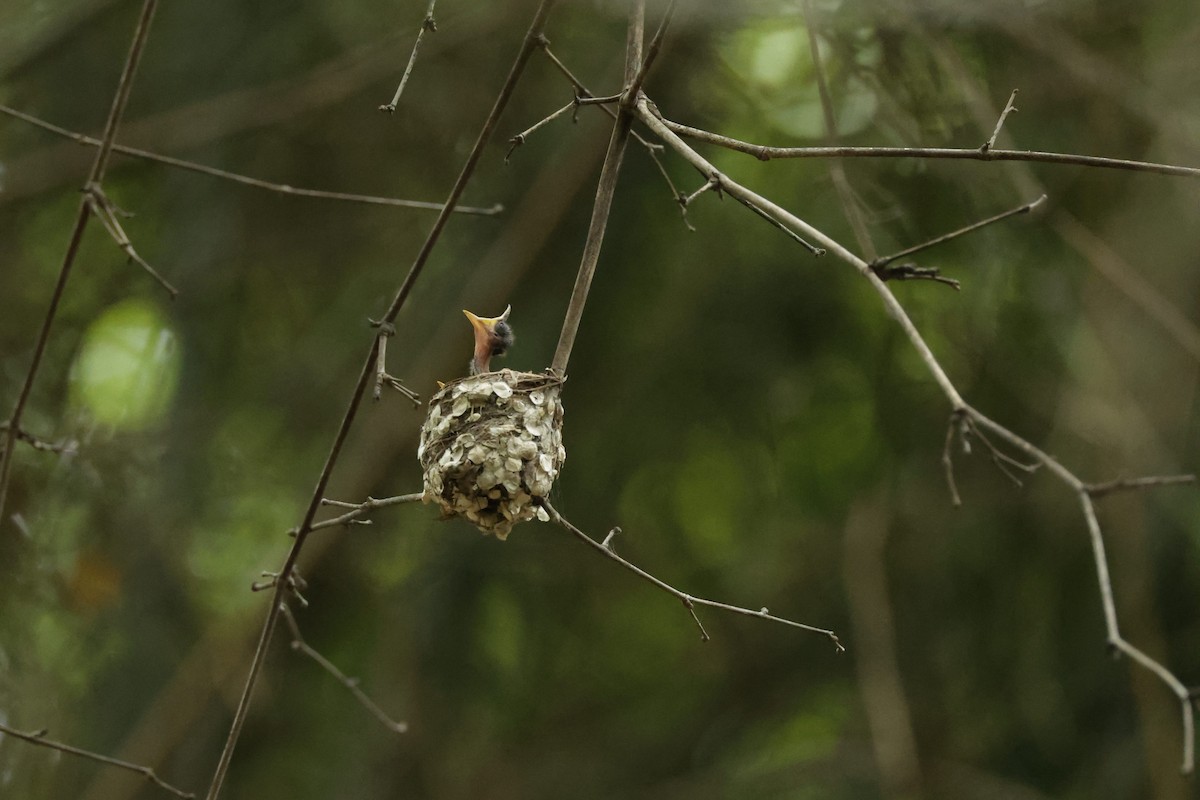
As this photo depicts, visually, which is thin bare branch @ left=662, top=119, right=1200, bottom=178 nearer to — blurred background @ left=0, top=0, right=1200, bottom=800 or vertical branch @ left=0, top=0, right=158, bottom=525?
vertical branch @ left=0, top=0, right=158, bottom=525

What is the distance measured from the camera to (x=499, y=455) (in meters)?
3.02

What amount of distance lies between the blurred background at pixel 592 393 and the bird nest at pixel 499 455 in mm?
2582

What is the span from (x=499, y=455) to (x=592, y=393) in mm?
3685

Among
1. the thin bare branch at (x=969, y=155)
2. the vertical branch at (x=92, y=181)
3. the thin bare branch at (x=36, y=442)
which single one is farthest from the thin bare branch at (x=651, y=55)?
the thin bare branch at (x=36, y=442)

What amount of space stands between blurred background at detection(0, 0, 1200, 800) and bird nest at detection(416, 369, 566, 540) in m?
2.58

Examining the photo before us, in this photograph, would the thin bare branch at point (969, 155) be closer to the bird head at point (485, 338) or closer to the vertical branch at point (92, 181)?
the vertical branch at point (92, 181)

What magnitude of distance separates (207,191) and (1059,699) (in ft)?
16.1

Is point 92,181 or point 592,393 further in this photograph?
point 592,393

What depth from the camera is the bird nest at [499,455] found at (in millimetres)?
3008

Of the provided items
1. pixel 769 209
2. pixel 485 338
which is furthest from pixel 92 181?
pixel 485 338

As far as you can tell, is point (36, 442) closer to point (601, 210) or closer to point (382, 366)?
point (382, 366)

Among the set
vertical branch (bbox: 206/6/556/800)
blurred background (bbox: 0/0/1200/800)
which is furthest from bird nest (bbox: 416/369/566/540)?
blurred background (bbox: 0/0/1200/800)

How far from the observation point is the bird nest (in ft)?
9.87

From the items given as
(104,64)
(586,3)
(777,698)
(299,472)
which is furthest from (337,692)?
(586,3)
